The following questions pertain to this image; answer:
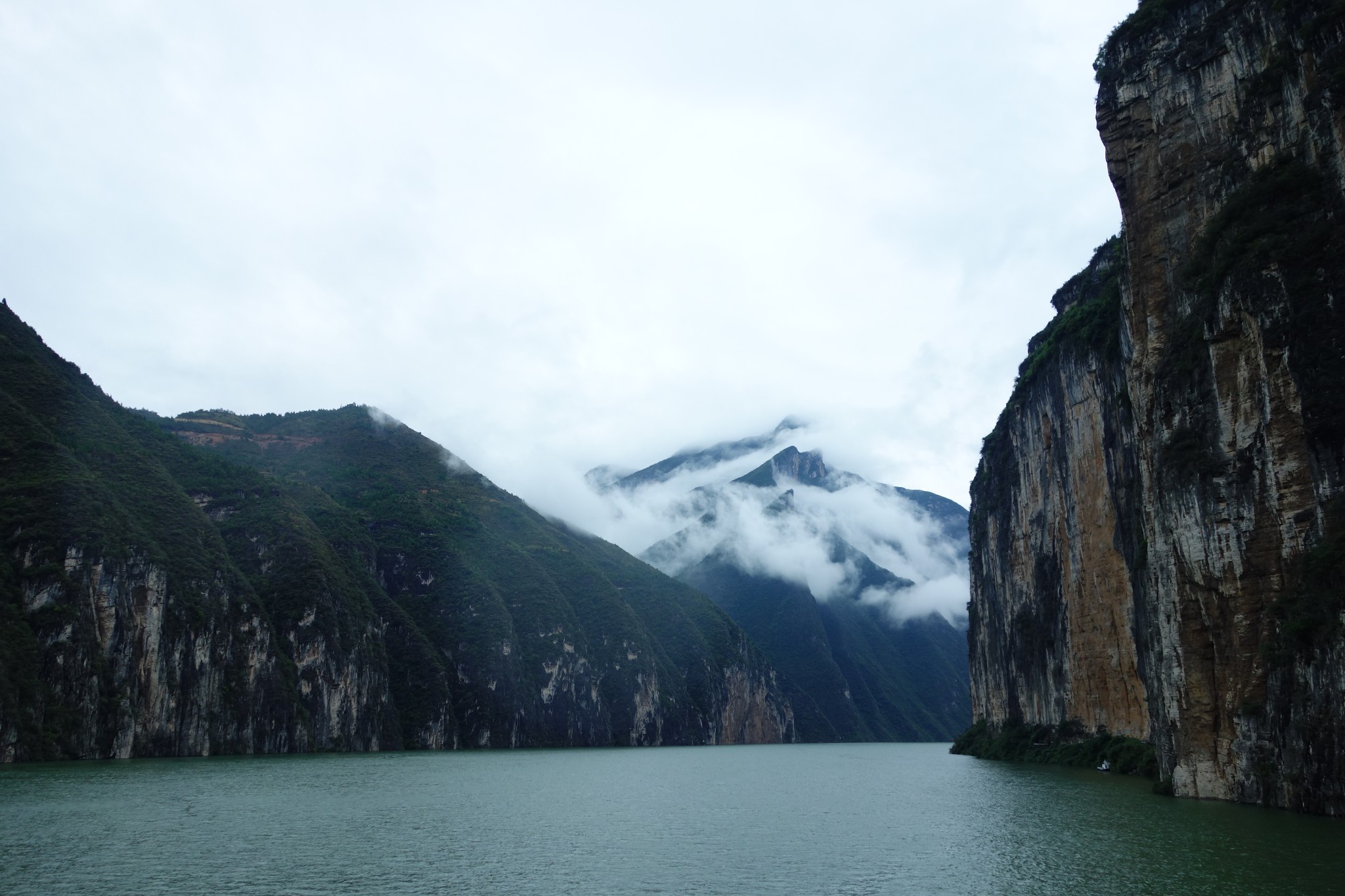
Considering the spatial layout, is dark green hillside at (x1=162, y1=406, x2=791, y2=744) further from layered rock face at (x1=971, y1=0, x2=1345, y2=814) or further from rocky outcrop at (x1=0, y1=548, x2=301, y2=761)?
layered rock face at (x1=971, y1=0, x2=1345, y2=814)

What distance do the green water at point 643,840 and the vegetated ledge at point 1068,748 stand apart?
200cm

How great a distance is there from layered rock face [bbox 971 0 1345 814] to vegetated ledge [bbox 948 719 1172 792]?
8.30 meters

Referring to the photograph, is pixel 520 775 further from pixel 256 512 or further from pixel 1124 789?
pixel 256 512

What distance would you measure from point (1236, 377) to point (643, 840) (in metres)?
27.7

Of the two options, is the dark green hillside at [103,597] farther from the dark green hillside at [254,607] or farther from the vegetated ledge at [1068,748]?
the vegetated ledge at [1068,748]

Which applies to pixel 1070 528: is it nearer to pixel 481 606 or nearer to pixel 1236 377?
pixel 1236 377

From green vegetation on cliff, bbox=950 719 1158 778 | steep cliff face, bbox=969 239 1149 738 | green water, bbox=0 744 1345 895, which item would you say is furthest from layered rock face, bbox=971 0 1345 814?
green vegetation on cliff, bbox=950 719 1158 778

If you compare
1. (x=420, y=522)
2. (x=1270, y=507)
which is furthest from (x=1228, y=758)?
(x=420, y=522)

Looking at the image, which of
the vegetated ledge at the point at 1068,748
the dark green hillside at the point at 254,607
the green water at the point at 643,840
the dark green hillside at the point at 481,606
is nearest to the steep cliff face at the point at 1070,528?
the vegetated ledge at the point at 1068,748

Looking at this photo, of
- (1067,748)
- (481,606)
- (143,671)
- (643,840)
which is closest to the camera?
(643,840)

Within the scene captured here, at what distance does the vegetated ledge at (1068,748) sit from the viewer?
2251 inches

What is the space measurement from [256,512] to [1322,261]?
135 meters

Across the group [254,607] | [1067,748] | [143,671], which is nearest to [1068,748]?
[1067,748]

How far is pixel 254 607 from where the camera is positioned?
116188mm
